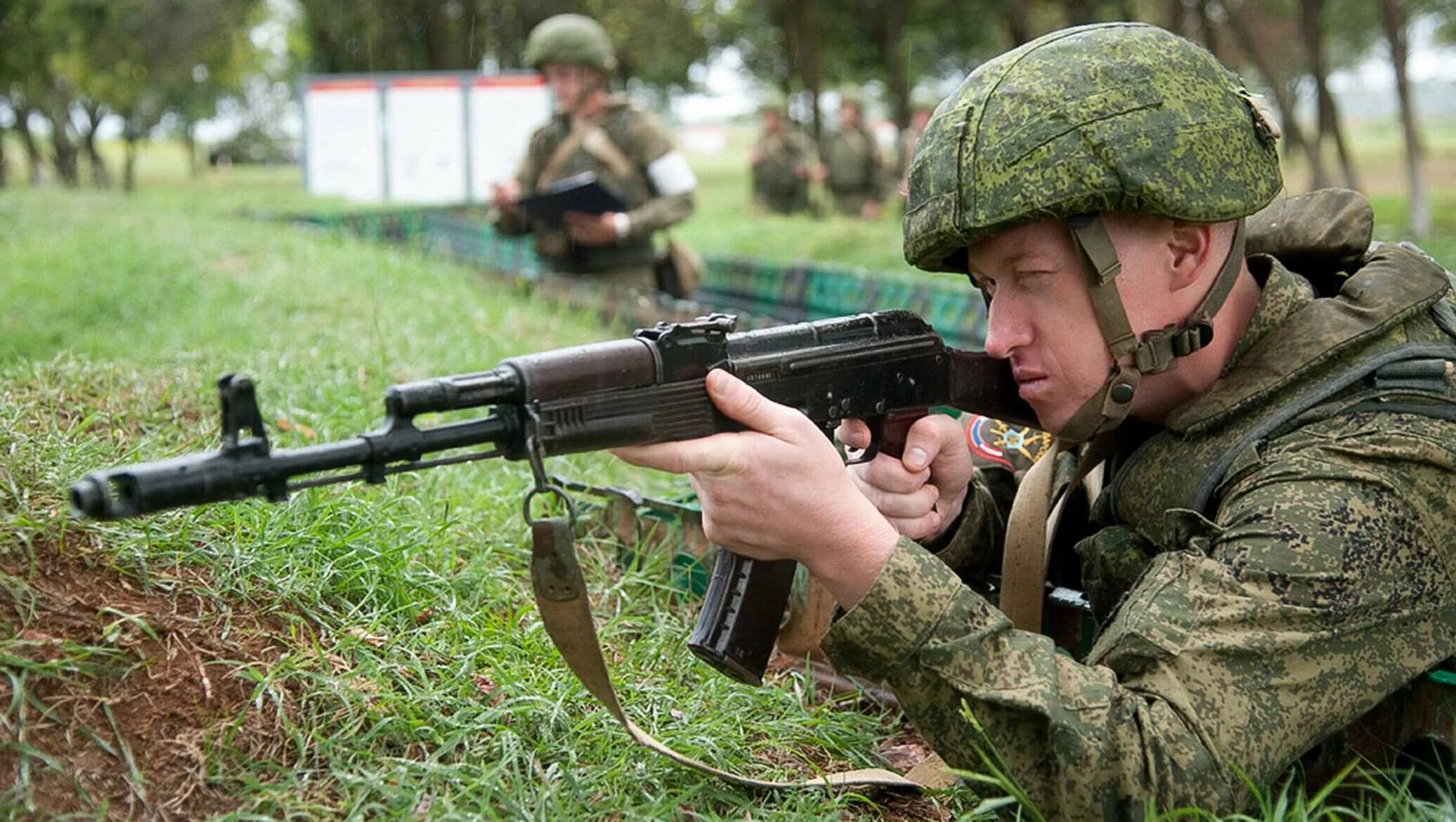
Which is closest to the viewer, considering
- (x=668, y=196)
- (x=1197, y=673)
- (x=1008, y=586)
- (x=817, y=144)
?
(x=1197, y=673)

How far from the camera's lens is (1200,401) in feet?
9.50

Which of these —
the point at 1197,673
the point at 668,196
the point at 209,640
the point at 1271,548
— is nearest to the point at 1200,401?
the point at 1271,548

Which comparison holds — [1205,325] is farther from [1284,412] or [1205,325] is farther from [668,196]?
[668,196]

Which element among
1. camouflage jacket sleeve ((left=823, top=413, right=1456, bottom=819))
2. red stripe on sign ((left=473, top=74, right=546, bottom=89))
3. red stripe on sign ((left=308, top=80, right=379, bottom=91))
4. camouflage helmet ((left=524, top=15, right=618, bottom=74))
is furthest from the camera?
red stripe on sign ((left=308, top=80, right=379, bottom=91))

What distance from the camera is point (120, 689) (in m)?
2.63

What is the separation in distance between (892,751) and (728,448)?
1.34m

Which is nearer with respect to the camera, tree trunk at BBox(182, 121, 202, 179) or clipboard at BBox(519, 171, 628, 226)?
clipboard at BBox(519, 171, 628, 226)

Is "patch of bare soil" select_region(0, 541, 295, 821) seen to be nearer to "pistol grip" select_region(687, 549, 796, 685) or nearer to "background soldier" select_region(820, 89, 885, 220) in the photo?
"pistol grip" select_region(687, 549, 796, 685)

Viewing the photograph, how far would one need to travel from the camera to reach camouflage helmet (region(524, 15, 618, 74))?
9.23 metres

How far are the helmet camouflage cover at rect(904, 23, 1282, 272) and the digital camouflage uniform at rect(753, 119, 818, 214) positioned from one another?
23.7m

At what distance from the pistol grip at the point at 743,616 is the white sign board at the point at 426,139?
54.5 feet

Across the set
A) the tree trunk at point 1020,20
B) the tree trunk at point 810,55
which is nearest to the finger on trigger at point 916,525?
the tree trunk at point 1020,20


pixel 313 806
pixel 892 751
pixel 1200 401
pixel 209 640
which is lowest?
pixel 892 751

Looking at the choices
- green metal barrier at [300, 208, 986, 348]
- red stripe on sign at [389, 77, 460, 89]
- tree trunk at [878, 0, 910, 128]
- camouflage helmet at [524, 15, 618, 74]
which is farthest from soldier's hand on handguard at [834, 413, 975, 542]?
tree trunk at [878, 0, 910, 128]
